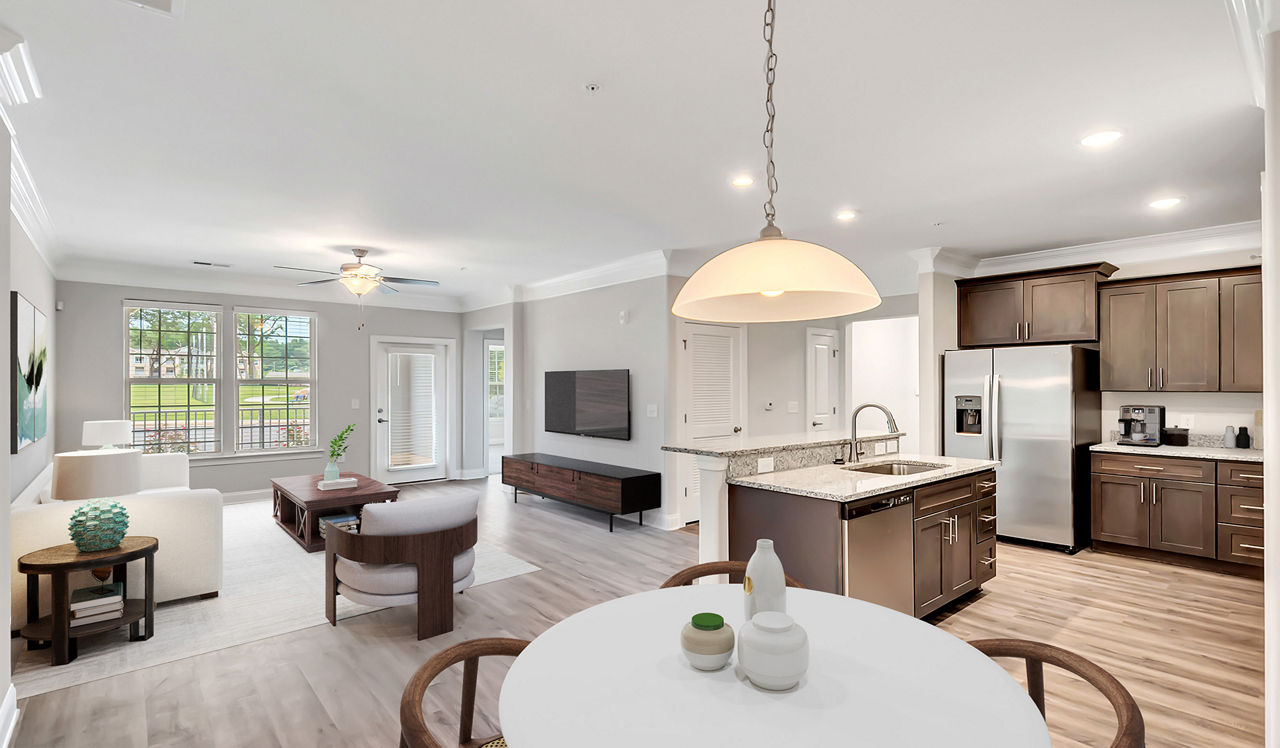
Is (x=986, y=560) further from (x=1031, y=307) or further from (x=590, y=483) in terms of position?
(x=590, y=483)

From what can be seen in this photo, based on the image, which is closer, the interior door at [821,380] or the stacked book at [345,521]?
the stacked book at [345,521]

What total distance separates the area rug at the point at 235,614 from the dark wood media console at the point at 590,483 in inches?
41.8

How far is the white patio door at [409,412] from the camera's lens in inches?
306

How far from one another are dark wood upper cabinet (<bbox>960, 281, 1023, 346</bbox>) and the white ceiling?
707 mm

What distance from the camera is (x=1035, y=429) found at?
4.93 metres

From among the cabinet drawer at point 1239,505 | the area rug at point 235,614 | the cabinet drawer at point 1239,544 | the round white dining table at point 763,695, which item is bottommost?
the area rug at point 235,614

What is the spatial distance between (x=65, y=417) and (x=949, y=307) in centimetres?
816

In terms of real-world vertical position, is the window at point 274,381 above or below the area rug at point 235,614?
above

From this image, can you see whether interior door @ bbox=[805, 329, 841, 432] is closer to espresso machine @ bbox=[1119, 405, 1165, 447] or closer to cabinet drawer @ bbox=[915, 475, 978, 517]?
espresso machine @ bbox=[1119, 405, 1165, 447]

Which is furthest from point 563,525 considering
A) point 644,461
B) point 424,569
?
point 424,569

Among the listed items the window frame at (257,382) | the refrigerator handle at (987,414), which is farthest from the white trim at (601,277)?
the refrigerator handle at (987,414)

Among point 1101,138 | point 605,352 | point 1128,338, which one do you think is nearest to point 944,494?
point 1101,138

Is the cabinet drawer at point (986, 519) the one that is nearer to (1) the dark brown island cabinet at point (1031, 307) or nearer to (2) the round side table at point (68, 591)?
(1) the dark brown island cabinet at point (1031, 307)

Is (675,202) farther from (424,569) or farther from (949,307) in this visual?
(949,307)
